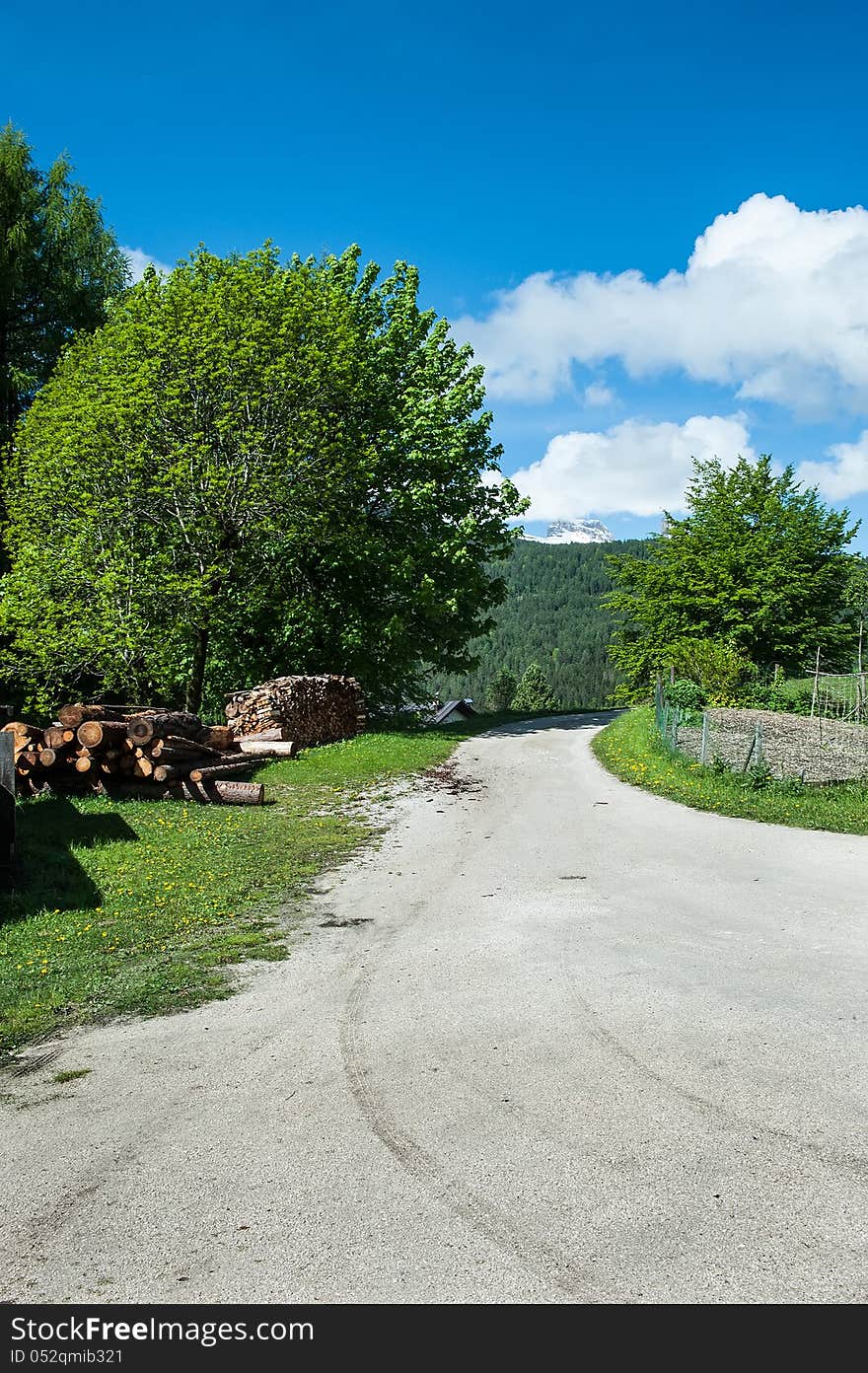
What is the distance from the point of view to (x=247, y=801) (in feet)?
50.6

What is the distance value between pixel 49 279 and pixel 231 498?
1377cm

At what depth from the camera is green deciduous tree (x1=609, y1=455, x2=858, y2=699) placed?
36781 mm

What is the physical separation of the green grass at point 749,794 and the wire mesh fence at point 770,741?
37 cm

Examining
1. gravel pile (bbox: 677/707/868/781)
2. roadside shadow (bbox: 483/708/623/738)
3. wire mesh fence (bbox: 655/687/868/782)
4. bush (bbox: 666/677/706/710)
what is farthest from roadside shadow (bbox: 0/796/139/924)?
bush (bbox: 666/677/706/710)

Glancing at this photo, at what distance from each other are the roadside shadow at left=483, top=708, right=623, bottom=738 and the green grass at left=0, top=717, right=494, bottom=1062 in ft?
→ 40.6

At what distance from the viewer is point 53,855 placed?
35.3 ft

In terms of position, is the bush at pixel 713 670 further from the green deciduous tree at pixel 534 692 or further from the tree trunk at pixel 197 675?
the green deciduous tree at pixel 534 692

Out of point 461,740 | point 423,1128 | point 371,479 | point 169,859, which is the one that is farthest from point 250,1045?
point 371,479

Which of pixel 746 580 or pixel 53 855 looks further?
pixel 746 580

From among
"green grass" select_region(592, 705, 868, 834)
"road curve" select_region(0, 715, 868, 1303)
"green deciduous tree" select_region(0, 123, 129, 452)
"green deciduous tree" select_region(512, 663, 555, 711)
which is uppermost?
"green deciduous tree" select_region(0, 123, 129, 452)

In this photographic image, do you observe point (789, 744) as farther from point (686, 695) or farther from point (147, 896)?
point (147, 896)

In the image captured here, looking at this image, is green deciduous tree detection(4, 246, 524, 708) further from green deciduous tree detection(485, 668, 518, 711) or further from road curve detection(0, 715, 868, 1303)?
green deciduous tree detection(485, 668, 518, 711)

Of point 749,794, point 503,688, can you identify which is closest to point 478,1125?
point 749,794

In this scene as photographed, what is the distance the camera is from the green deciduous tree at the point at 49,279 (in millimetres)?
29453
